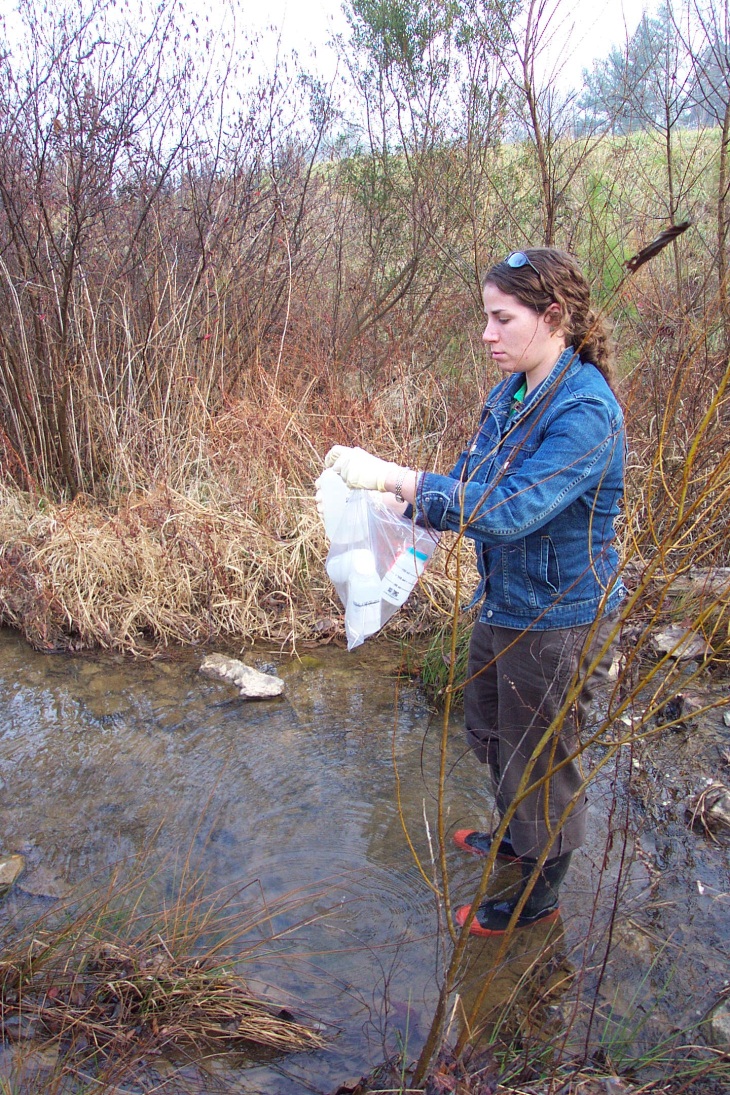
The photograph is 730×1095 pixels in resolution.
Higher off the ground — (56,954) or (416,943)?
(56,954)

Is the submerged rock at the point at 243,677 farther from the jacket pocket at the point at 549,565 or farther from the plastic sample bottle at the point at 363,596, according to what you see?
the jacket pocket at the point at 549,565

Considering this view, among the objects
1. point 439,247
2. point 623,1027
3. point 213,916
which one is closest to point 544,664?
point 623,1027

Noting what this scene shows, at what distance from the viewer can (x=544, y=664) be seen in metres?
2.13

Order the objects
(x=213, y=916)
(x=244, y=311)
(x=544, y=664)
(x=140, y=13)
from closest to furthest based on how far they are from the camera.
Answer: (x=544, y=664) < (x=213, y=916) < (x=140, y=13) < (x=244, y=311)

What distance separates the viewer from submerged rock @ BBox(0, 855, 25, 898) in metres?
2.76

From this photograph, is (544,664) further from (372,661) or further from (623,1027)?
(372,661)

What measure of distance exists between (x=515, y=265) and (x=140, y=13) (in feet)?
15.5

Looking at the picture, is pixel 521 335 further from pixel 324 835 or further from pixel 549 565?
pixel 324 835

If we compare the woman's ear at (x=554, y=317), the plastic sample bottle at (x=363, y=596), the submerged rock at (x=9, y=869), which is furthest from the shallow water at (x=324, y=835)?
the woman's ear at (x=554, y=317)

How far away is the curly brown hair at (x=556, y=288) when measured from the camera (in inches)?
77.2

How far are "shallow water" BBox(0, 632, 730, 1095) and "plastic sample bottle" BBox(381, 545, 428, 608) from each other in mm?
478

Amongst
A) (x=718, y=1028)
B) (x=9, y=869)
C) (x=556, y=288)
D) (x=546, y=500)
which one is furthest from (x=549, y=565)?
(x=9, y=869)

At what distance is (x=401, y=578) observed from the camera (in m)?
2.53

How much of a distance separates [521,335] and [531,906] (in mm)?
1691
